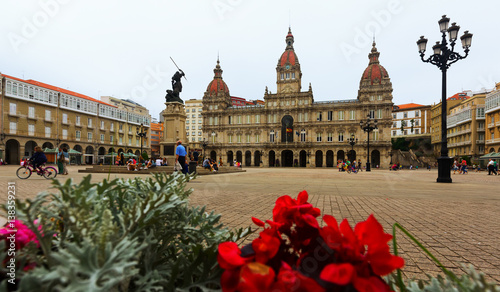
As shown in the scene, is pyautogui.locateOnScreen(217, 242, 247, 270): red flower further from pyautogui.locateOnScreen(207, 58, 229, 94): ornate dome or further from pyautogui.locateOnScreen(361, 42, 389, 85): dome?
pyautogui.locateOnScreen(207, 58, 229, 94): ornate dome

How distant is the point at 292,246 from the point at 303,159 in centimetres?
5401

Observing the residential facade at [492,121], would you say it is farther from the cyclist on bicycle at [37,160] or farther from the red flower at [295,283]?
the cyclist on bicycle at [37,160]

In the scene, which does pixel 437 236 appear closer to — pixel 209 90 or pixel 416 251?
pixel 416 251

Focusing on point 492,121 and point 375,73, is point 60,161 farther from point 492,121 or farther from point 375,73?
point 492,121

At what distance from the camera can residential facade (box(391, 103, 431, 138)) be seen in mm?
76375

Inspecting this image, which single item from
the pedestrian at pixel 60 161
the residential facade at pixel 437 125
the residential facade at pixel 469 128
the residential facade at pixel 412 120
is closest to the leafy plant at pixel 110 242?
the pedestrian at pixel 60 161

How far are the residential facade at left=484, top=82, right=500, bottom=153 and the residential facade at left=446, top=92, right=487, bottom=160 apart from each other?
2434 mm

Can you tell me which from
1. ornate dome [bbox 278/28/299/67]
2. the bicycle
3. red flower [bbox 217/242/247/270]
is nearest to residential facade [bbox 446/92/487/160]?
ornate dome [bbox 278/28/299/67]

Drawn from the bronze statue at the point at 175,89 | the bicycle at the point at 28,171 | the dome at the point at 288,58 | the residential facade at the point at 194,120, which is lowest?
the bicycle at the point at 28,171

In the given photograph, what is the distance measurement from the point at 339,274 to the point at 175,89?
21.7 m

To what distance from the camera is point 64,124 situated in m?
45.1

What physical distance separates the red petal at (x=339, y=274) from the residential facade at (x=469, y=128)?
209ft

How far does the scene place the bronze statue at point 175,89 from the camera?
20.3 m

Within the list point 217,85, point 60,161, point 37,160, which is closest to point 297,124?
point 217,85
